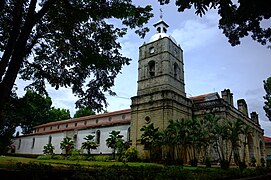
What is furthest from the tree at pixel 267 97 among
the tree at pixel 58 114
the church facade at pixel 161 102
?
the tree at pixel 58 114

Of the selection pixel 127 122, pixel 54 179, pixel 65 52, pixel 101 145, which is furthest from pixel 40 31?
pixel 101 145

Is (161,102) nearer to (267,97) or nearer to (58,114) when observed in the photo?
(267,97)

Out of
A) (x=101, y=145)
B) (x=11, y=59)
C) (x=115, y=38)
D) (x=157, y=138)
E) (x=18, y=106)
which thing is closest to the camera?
(x=11, y=59)

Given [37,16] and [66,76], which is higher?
[37,16]

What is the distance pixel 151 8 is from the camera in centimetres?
631

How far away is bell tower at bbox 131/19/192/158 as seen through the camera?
1014 inches

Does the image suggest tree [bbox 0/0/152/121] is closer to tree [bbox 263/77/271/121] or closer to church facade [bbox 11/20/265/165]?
church facade [bbox 11/20/265/165]

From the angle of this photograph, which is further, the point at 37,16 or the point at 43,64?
the point at 43,64

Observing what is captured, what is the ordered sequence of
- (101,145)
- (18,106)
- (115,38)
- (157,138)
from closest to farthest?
(18,106) → (115,38) → (157,138) → (101,145)

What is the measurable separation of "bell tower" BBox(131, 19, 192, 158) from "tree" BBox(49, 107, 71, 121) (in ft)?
126

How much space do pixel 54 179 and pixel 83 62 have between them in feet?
10.9

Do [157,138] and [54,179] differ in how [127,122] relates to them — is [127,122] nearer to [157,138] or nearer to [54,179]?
[157,138]

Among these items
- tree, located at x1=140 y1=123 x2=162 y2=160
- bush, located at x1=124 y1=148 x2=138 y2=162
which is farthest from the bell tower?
tree, located at x1=140 y1=123 x2=162 y2=160

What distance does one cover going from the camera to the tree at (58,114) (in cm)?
6034
